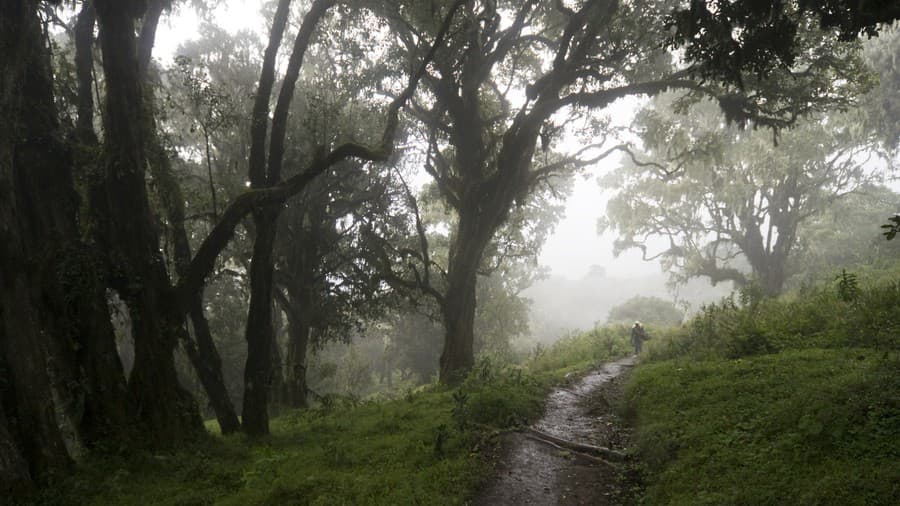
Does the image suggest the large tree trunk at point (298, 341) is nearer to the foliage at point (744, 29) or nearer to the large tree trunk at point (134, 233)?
the large tree trunk at point (134, 233)

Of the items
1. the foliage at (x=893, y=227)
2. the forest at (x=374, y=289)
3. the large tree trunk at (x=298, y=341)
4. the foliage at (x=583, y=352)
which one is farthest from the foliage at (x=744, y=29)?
the large tree trunk at (x=298, y=341)

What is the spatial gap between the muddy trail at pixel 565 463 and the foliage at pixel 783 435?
51 cm

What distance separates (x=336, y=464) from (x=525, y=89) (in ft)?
42.9

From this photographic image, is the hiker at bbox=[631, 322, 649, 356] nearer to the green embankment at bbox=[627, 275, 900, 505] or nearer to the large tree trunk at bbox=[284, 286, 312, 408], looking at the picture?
the green embankment at bbox=[627, 275, 900, 505]

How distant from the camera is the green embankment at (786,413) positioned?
489 centimetres

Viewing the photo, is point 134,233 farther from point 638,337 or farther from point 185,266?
point 638,337

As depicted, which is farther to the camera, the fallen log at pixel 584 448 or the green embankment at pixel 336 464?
the fallen log at pixel 584 448

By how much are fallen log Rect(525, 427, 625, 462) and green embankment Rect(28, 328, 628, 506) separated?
825 mm

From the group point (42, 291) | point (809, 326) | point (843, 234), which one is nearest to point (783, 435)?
point (809, 326)

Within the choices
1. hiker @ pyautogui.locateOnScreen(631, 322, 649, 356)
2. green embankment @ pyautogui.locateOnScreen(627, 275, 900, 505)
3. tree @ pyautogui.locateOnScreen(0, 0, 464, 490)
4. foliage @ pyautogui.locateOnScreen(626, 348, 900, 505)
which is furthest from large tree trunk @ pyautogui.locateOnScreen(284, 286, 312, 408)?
hiker @ pyautogui.locateOnScreen(631, 322, 649, 356)

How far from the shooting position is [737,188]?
27.3 metres

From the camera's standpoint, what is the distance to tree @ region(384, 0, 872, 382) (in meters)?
13.5

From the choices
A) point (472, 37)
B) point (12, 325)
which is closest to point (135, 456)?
point (12, 325)

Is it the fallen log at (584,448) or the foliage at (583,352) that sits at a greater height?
the foliage at (583,352)
